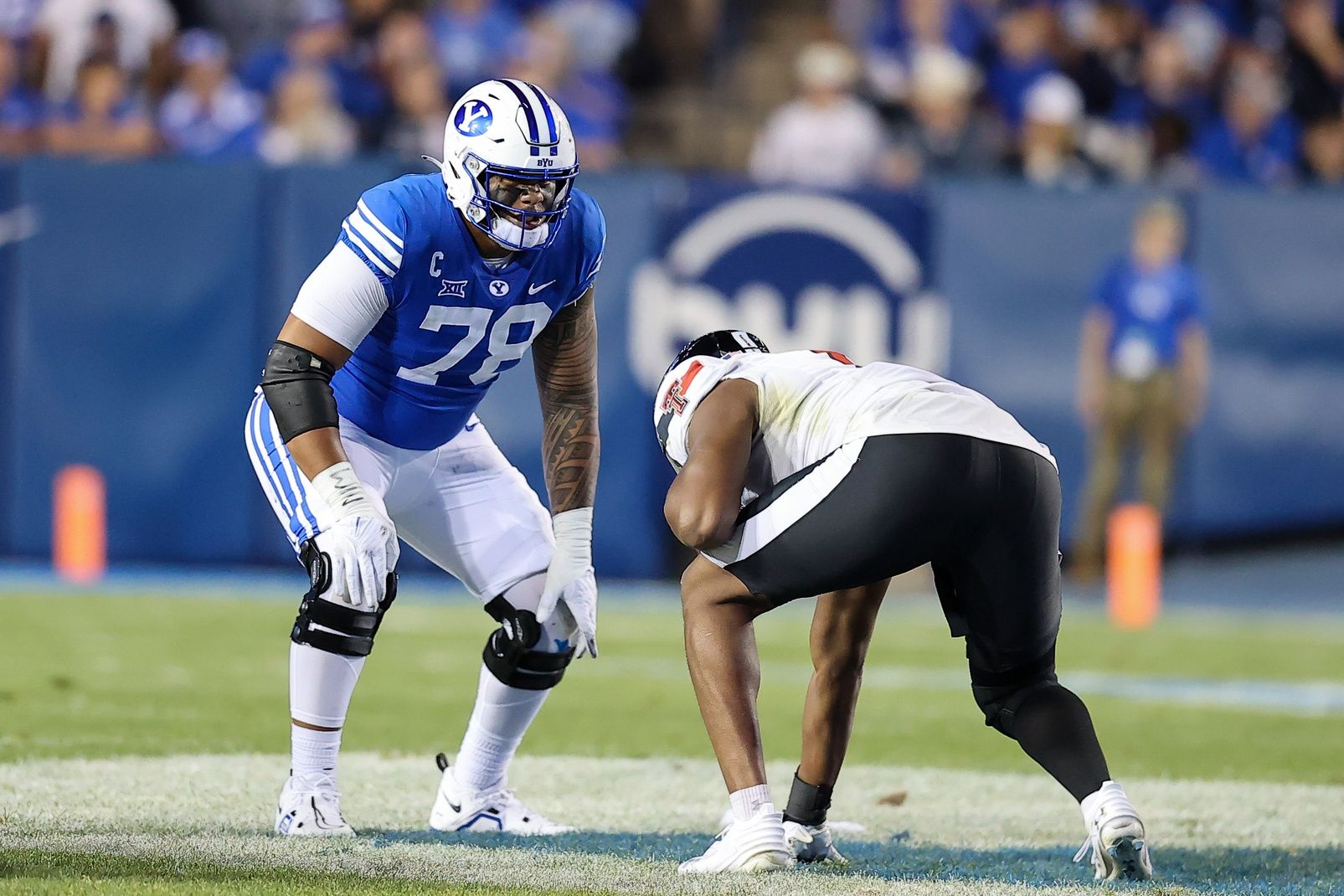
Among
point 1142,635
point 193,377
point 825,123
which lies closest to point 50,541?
point 193,377

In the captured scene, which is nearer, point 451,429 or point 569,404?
point 451,429

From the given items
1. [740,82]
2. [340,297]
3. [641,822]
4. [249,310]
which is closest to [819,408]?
[340,297]

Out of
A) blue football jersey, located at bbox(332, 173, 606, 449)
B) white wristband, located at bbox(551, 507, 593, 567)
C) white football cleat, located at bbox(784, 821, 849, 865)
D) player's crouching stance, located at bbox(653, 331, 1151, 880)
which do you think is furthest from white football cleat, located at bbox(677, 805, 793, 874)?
blue football jersey, located at bbox(332, 173, 606, 449)

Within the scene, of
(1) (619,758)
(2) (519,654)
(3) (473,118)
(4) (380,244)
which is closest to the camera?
(4) (380,244)

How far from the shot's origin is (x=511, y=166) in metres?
4.85

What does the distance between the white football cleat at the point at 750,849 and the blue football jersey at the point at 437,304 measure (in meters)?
1.48

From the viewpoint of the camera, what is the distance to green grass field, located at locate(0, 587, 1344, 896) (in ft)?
14.4

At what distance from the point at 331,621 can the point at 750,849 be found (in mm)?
1257

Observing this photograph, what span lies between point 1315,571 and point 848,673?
9.05 m

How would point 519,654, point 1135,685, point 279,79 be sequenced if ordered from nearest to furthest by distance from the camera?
point 519,654, point 1135,685, point 279,79

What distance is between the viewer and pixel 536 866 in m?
4.37

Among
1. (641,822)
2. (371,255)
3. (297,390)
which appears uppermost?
(371,255)

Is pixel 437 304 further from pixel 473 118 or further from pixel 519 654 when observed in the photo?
pixel 519 654

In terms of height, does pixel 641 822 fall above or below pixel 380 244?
below
